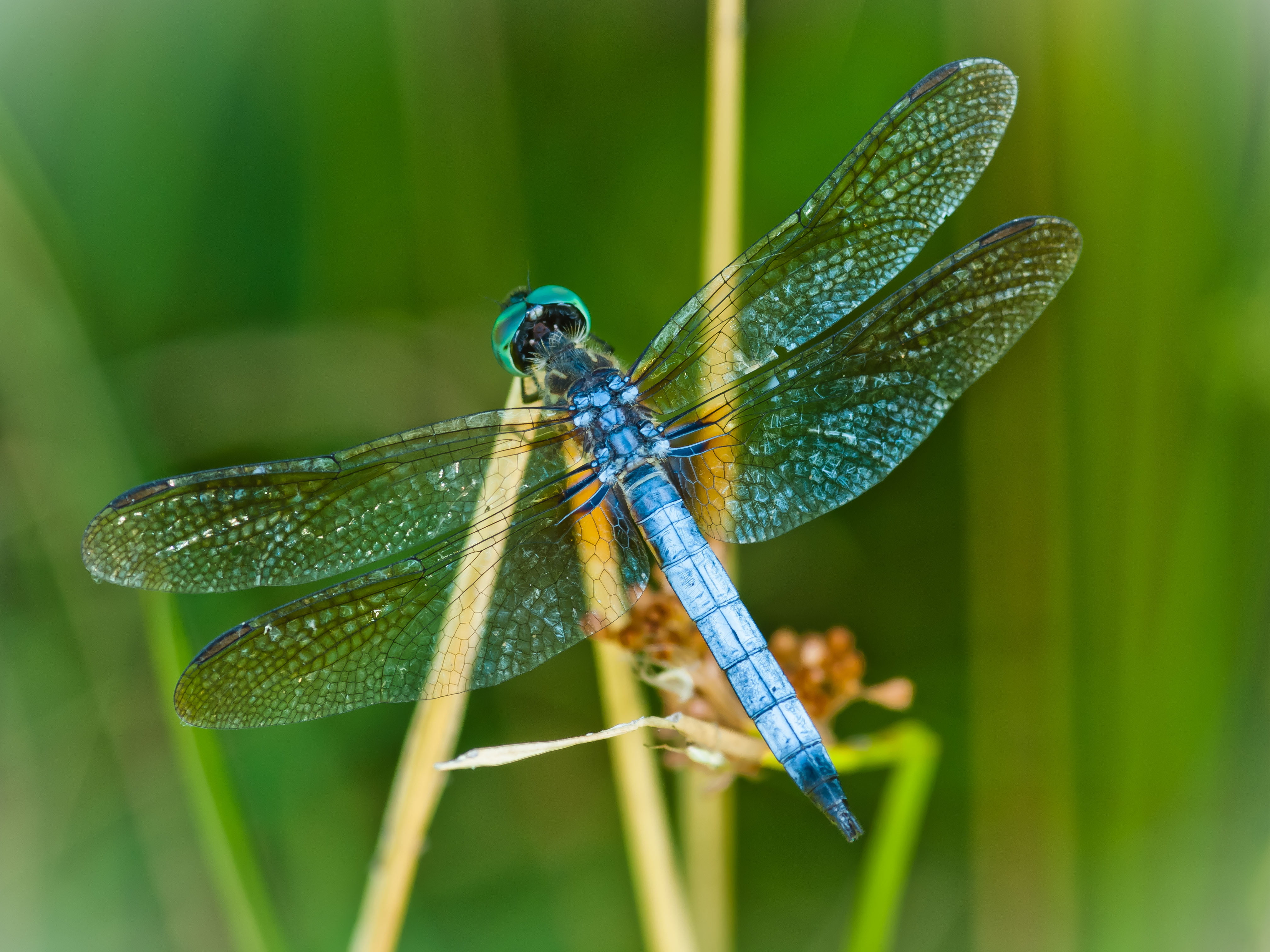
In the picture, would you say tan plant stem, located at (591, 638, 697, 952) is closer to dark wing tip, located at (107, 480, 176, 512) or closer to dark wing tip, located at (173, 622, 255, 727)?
dark wing tip, located at (173, 622, 255, 727)

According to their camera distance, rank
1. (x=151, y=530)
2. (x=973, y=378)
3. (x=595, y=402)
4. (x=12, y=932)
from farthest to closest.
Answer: (x=12, y=932), (x=595, y=402), (x=973, y=378), (x=151, y=530)

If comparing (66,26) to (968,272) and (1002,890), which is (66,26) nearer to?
(968,272)

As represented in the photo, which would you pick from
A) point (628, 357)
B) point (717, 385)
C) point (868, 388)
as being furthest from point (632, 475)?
point (628, 357)

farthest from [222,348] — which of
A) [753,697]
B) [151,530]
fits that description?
[753,697]

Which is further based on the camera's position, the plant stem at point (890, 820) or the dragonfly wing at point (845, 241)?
the dragonfly wing at point (845, 241)

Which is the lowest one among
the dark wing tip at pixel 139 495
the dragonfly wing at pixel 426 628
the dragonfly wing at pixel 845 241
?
the dragonfly wing at pixel 426 628

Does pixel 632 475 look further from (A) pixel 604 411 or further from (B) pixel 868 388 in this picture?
(B) pixel 868 388

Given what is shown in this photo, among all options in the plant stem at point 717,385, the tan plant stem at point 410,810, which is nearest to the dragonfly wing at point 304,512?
the tan plant stem at point 410,810

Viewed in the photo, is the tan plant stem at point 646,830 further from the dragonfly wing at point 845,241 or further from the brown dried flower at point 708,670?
the dragonfly wing at point 845,241

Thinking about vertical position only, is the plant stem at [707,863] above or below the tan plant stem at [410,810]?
below
